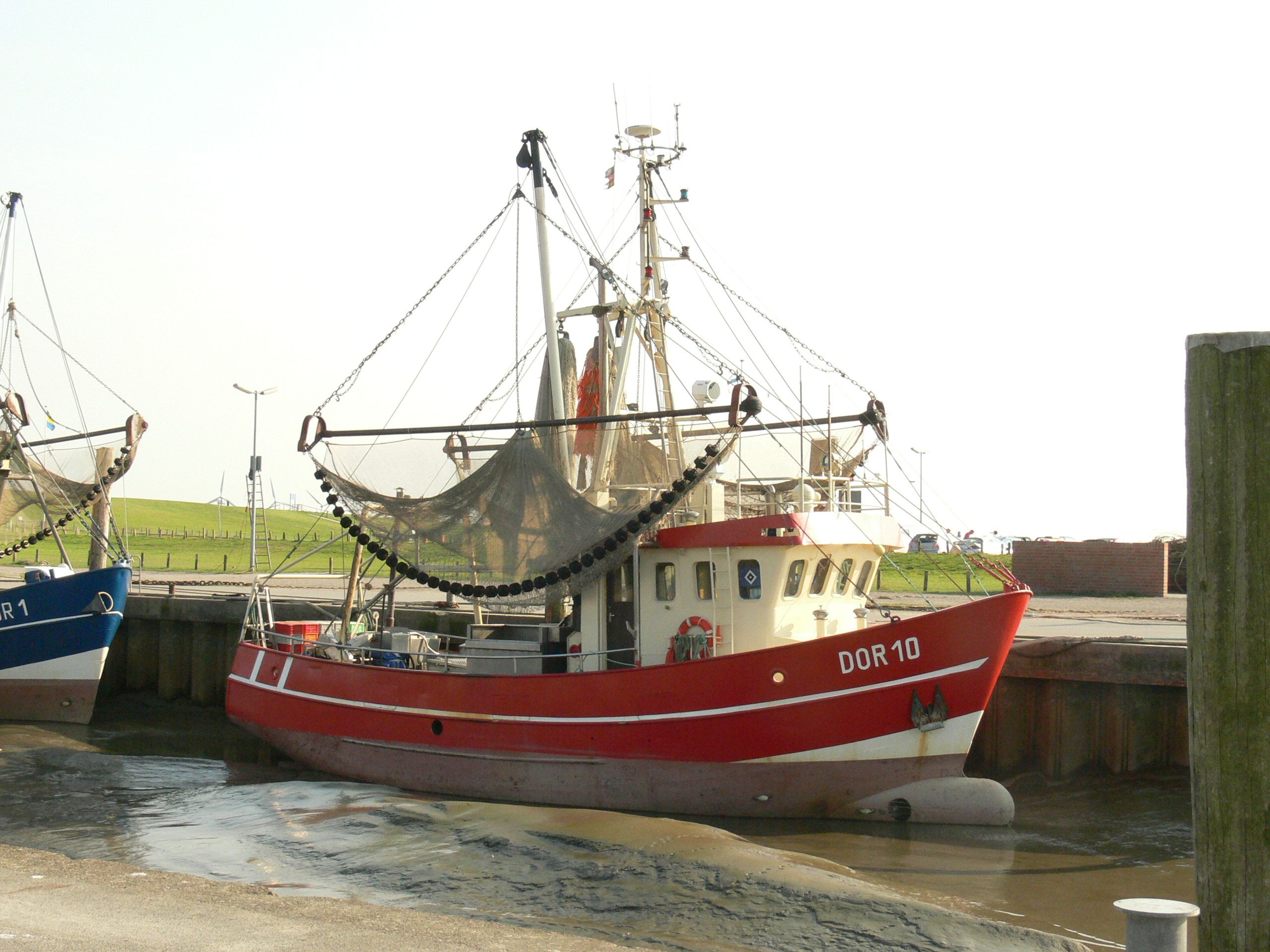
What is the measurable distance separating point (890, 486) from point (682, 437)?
2.81 meters

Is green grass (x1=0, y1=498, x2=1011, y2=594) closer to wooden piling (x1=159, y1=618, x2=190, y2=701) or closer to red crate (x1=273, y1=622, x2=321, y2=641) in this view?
red crate (x1=273, y1=622, x2=321, y2=641)

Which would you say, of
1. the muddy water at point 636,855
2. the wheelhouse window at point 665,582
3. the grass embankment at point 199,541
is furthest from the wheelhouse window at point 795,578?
the grass embankment at point 199,541

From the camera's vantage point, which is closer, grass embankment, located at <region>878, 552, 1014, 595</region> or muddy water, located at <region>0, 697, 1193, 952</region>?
muddy water, located at <region>0, 697, 1193, 952</region>

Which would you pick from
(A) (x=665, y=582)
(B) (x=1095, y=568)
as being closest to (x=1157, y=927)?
(A) (x=665, y=582)

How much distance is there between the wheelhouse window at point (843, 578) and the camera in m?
13.3

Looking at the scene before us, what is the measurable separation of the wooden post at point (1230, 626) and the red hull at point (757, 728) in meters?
7.48

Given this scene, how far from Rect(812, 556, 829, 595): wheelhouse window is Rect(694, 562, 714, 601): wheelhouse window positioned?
119 cm

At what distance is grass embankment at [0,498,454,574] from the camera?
21984 millimetres

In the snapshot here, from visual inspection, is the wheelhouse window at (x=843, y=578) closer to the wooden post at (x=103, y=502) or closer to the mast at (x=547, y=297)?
the mast at (x=547, y=297)

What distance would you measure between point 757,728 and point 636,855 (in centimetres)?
247

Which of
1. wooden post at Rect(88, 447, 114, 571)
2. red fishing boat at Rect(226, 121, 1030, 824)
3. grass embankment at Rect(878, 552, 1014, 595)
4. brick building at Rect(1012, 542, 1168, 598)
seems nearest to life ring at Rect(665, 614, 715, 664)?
red fishing boat at Rect(226, 121, 1030, 824)

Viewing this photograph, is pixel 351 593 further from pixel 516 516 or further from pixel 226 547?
pixel 226 547

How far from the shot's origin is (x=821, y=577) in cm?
1313

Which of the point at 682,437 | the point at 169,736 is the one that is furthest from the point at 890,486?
the point at 169,736
